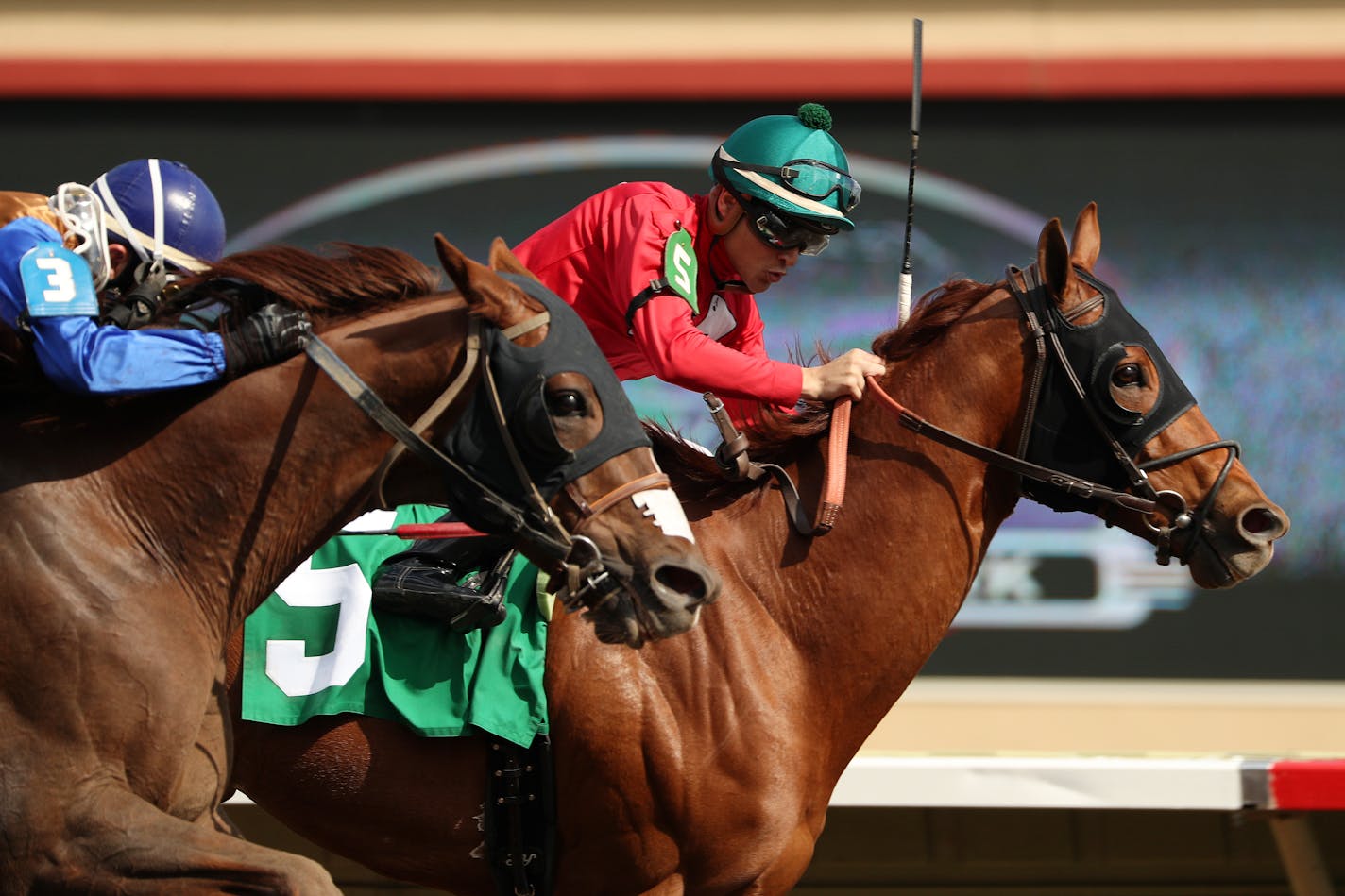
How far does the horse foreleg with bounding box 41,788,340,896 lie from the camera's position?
85.5 inches

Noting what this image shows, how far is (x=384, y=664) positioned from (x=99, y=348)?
2.82ft

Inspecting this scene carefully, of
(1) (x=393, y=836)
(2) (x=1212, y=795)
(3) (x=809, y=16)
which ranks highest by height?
(3) (x=809, y=16)

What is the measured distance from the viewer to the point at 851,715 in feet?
9.97

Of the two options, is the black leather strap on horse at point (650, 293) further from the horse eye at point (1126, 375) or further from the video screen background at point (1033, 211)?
the video screen background at point (1033, 211)

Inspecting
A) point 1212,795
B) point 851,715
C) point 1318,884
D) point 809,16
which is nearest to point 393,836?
point 851,715

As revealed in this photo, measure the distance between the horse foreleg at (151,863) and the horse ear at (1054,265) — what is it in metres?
1.86

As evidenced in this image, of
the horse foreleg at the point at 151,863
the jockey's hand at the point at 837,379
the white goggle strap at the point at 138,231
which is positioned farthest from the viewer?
the jockey's hand at the point at 837,379

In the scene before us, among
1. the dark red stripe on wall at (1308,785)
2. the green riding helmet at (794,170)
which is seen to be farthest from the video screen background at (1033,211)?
the green riding helmet at (794,170)

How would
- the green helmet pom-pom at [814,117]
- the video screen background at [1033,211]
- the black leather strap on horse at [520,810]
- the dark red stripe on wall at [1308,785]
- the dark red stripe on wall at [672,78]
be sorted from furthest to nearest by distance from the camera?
1. the video screen background at [1033,211]
2. the dark red stripe on wall at [672,78]
3. the dark red stripe on wall at [1308,785]
4. the green helmet pom-pom at [814,117]
5. the black leather strap on horse at [520,810]

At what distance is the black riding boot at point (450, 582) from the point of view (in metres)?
2.86

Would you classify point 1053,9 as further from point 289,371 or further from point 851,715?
point 289,371

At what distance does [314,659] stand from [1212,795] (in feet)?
7.72

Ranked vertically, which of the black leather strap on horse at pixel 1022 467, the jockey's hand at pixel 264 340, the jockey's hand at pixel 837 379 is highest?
the jockey's hand at pixel 264 340

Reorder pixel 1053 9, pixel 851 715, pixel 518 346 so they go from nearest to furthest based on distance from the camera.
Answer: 1. pixel 518 346
2. pixel 851 715
3. pixel 1053 9
